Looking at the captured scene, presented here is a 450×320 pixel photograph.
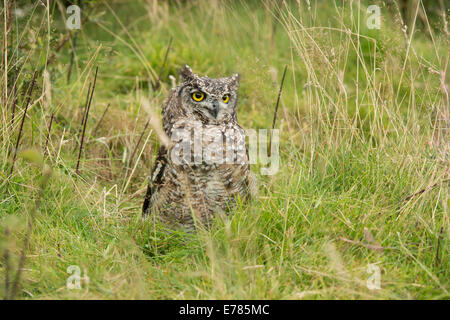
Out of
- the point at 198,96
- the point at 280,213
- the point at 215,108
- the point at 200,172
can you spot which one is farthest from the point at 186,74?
the point at 280,213

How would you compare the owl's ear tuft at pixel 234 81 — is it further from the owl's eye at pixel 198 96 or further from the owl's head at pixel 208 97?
the owl's eye at pixel 198 96

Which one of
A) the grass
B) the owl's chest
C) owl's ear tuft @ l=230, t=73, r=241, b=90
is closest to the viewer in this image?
the grass

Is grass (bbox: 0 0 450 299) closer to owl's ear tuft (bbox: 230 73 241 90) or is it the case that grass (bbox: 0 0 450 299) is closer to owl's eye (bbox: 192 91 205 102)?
owl's ear tuft (bbox: 230 73 241 90)

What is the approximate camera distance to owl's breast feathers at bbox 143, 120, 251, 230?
283 centimetres

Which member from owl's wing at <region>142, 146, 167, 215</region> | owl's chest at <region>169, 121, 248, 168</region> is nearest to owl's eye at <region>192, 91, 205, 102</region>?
owl's chest at <region>169, 121, 248, 168</region>

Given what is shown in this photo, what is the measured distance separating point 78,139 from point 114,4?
2.96 m

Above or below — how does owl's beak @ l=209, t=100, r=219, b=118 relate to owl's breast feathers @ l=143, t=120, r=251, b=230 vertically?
above

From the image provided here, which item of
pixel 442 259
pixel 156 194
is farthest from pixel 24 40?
pixel 442 259

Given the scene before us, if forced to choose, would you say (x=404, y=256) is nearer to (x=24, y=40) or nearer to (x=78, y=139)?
(x=78, y=139)

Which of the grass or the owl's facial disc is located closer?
the grass

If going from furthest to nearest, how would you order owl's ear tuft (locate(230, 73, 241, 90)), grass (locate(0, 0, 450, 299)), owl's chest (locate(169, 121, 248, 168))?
owl's ear tuft (locate(230, 73, 241, 90)) < owl's chest (locate(169, 121, 248, 168)) < grass (locate(0, 0, 450, 299))

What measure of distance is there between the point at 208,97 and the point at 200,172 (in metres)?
0.44

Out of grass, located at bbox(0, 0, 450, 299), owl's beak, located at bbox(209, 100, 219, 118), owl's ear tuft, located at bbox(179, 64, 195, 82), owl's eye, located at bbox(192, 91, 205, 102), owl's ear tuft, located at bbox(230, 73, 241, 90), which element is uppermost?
owl's ear tuft, located at bbox(179, 64, 195, 82)

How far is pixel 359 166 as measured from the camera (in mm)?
2906
